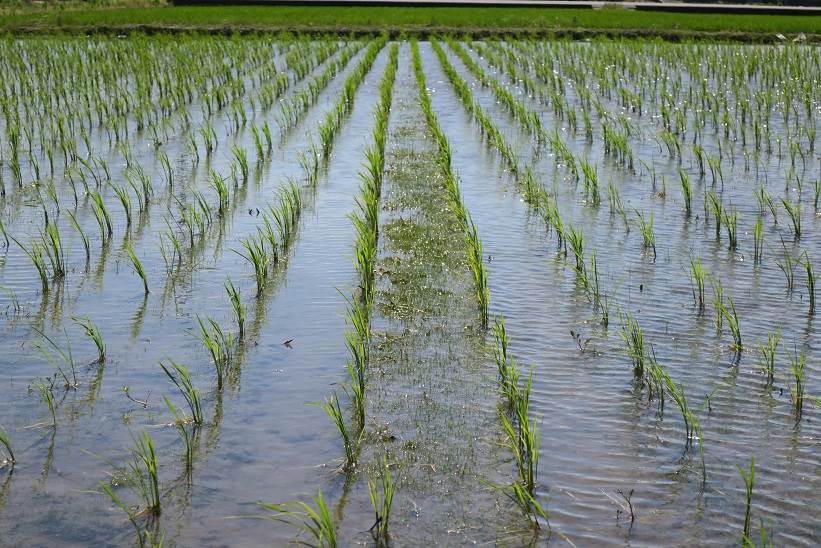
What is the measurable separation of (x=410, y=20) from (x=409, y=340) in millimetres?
16148

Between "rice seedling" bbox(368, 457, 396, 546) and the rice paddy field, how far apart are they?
1cm

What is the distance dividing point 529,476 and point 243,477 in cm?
75

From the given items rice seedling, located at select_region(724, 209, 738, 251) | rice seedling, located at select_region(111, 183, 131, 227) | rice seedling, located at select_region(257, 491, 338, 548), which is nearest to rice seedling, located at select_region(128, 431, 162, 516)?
rice seedling, located at select_region(257, 491, 338, 548)

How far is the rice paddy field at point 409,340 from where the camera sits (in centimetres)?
262

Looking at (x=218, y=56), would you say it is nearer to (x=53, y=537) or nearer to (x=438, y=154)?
(x=438, y=154)

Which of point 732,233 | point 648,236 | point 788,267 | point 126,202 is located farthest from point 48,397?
point 732,233

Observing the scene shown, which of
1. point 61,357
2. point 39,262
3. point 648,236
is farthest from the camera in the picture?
point 648,236

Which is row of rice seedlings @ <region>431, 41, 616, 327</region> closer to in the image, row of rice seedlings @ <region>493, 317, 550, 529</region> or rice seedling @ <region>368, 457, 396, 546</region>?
row of rice seedlings @ <region>493, 317, 550, 529</region>

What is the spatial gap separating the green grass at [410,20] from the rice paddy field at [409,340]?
9905 mm

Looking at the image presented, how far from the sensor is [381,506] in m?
2.59

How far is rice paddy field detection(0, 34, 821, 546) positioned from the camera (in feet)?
8.61

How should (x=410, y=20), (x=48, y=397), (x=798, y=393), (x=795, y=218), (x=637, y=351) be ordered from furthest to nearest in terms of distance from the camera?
(x=410, y=20)
(x=795, y=218)
(x=637, y=351)
(x=798, y=393)
(x=48, y=397)

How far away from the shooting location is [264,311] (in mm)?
4176

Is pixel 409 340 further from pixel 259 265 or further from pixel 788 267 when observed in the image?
pixel 788 267
